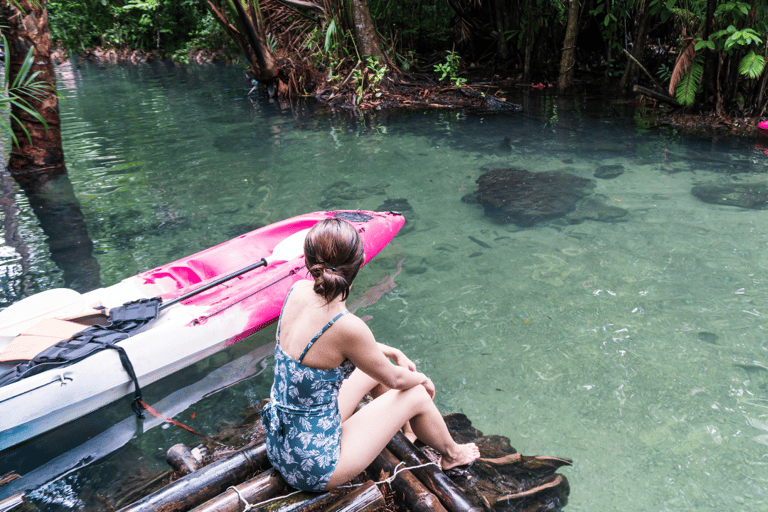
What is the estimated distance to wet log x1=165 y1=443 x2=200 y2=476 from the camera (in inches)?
110

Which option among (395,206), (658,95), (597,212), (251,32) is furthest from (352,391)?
(251,32)

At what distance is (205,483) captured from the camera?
8.20 ft

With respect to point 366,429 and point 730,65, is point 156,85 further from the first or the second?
point 366,429

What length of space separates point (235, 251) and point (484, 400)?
277 cm

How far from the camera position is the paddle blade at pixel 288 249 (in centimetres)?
477

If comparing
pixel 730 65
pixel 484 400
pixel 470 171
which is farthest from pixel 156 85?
pixel 484 400

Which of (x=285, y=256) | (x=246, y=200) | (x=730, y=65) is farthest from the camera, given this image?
(x=730, y=65)

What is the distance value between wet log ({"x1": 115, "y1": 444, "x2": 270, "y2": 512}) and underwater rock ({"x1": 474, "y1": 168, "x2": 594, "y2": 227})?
4680 millimetres

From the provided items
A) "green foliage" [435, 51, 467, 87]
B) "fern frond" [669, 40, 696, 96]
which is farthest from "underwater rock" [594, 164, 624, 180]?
"green foliage" [435, 51, 467, 87]

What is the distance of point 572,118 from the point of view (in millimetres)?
10781

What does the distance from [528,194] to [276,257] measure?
395 centimetres

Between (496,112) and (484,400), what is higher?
(496,112)

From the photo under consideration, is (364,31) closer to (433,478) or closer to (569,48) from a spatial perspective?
(569,48)

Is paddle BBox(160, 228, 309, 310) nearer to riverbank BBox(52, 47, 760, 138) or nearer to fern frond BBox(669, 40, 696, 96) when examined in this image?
fern frond BBox(669, 40, 696, 96)
